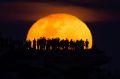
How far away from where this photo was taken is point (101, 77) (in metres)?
177

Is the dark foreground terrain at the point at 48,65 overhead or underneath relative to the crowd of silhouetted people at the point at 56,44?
underneath

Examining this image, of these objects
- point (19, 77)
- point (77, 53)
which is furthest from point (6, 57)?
point (77, 53)

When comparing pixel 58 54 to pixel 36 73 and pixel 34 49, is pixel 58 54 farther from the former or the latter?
pixel 36 73

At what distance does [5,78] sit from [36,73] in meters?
10.9

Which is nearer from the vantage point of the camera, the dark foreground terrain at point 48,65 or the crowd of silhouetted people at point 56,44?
the dark foreground terrain at point 48,65

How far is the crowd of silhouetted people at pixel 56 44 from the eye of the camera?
169 meters

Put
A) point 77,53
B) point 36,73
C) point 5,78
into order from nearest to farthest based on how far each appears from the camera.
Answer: point 5,78, point 36,73, point 77,53

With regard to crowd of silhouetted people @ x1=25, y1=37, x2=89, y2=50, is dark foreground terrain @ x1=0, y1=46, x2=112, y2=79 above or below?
→ below

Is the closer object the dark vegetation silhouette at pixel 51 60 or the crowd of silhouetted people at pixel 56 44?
the dark vegetation silhouette at pixel 51 60

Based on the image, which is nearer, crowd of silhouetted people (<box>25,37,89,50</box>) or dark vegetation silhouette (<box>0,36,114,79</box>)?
dark vegetation silhouette (<box>0,36,114,79</box>)

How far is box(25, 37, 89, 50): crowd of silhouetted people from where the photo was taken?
169 meters

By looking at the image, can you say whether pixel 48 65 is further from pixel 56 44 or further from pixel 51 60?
pixel 56 44

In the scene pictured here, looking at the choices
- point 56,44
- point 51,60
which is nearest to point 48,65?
point 51,60

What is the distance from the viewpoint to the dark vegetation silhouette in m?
151
